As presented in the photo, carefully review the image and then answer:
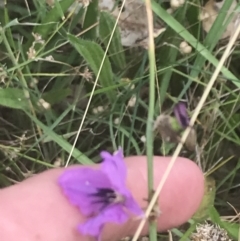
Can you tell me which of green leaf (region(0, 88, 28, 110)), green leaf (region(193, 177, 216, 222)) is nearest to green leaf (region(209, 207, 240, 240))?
green leaf (region(193, 177, 216, 222))

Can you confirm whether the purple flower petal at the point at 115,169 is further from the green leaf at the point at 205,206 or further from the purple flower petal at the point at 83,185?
the green leaf at the point at 205,206

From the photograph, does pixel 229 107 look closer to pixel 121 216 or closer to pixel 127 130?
pixel 127 130

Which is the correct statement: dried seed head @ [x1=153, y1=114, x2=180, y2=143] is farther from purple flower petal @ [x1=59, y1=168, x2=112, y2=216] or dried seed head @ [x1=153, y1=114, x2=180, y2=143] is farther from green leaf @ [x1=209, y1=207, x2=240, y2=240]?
green leaf @ [x1=209, y1=207, x2=240, y2=240]

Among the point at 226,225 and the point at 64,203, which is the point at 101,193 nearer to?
the point at 64,203

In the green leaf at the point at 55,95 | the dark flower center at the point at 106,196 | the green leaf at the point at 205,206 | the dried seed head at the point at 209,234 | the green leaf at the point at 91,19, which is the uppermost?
the green leaf at the point at 91,19

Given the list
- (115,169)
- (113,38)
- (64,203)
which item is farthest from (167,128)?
(113,38)

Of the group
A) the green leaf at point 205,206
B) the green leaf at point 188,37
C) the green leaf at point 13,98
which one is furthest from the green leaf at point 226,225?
the green leaf at point 13,98
